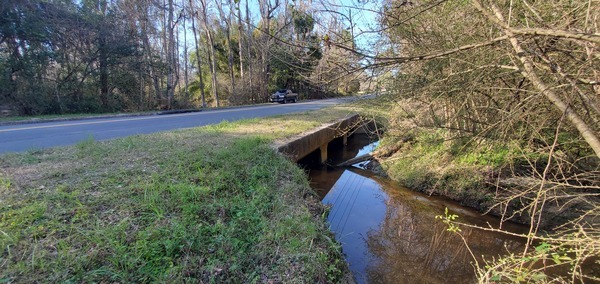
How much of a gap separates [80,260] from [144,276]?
496 millimetres

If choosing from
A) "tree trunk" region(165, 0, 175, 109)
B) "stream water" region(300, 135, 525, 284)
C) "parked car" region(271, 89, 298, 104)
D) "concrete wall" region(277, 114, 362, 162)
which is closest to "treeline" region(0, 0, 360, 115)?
"tree trunk" region(165, 0, 175, 109)

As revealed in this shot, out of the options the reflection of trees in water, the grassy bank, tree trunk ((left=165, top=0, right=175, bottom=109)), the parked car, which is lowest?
the reflection of trees in water

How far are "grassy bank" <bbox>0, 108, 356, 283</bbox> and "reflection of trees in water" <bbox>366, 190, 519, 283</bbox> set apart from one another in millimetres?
1211

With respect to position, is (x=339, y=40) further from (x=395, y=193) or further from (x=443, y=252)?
(x=395, y=193)

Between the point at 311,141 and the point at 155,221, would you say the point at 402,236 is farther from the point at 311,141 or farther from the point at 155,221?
the point at 155,221

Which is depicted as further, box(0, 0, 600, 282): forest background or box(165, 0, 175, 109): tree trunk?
box(165, 0, 175, 109): tree trunk

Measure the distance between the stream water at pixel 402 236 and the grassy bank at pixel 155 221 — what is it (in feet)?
3.71

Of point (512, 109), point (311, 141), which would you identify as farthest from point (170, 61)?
point (512, 109)

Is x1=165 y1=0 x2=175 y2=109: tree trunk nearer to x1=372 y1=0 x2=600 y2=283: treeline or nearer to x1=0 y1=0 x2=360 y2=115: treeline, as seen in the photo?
x1=0 y1=0 x2=360 y2=115: treeline

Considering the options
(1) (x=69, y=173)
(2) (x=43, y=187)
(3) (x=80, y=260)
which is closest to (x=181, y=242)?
(3) (x=80, y=260)

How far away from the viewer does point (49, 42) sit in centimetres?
1353

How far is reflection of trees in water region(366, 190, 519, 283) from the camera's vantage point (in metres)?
3.89

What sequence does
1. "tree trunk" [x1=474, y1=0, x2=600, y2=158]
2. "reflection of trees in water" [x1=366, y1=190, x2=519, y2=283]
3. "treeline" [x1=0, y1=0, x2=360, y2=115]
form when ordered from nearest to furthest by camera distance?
"tree trunk" [x1=474, y1=0, x2=600, y2=158] → "reflection of trees in water" [x1=366, y1=190, x2=519, y2=283] → "treeline" [x1=0, y1=0, x2=360, y2=115]

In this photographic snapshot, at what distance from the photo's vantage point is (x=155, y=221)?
286 centimetres
